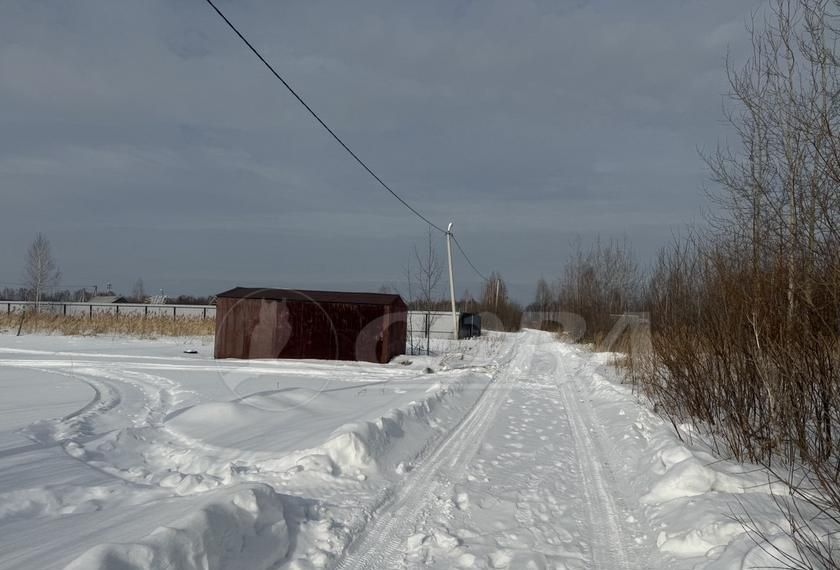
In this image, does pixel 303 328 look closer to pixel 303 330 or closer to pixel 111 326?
pixel 303 330

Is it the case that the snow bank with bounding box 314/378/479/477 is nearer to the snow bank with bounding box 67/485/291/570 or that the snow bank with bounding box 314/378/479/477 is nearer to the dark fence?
the snow bank with bounding box 67/485/291/570

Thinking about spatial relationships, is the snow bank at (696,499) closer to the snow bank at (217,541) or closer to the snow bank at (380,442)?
the snow bank at (380,442)

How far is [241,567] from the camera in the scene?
348 centimetres

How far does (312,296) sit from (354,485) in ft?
47.2

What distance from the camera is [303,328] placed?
1884cm

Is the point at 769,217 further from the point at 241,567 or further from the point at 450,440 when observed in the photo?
the point at 241,567

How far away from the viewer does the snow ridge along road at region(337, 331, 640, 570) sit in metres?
3.94

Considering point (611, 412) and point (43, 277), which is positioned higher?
point (43, 277)

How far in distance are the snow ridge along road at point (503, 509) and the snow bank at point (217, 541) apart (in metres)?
0.57

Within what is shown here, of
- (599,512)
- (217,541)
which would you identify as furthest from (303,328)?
(217,541)

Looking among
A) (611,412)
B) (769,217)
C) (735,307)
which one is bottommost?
(611,412)

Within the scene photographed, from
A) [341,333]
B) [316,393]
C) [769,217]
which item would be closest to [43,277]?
[341,333]

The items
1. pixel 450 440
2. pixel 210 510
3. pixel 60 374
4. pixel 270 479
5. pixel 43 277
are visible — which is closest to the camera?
pixel 210 510

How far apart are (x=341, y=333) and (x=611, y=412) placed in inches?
420
